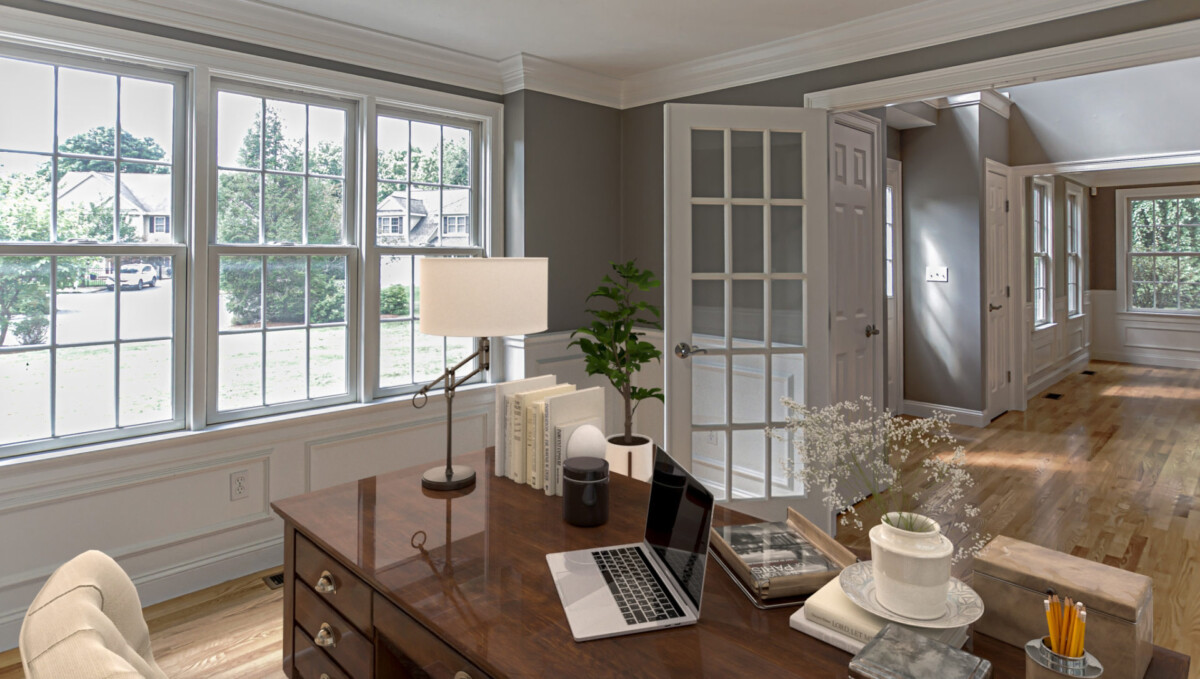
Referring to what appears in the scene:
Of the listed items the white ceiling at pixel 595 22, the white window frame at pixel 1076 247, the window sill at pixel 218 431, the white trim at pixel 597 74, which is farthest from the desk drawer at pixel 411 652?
the white window frame at pixel 1076 247

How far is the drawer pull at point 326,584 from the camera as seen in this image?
1.41 metres

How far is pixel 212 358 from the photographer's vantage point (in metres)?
2.85

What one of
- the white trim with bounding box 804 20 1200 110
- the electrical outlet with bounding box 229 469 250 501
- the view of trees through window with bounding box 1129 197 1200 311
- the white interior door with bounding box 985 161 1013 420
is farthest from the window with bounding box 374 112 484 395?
the view of trees through window with bounding box 1129 197 1200 311

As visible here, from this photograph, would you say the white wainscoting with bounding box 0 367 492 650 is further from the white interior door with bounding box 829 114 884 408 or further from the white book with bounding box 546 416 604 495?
the white interior door with bounding box 829 114 884 408

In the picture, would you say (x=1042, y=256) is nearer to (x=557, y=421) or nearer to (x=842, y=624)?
(x=557, y=421)

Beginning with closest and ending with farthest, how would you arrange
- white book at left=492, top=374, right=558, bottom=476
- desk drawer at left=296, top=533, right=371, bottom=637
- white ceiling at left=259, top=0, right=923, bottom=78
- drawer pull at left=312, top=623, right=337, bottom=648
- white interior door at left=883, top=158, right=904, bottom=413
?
desk drawer at left=296, top=533, right=371, bottom=637 < drawer pull at left=312, top=623, right=337, bottom=648 < white book at left=492, top=374, right=558, bottom=476 < white ceiling at left=259, top=0, right=923, bottom=78 < white interior door at left=883, top=158, right=904, bottom=413

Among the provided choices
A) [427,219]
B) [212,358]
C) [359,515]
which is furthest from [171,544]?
[427,219]

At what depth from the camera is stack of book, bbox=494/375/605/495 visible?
1.71 m

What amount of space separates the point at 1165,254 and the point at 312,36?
32.1ft

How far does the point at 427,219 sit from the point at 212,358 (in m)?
1.26

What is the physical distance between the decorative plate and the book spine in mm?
35

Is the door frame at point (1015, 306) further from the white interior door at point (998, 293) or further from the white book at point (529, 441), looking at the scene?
the white book at point (529, 441)

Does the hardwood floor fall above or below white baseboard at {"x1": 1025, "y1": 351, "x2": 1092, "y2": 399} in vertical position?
below

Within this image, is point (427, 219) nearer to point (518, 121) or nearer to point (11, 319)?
point (518, 121)
